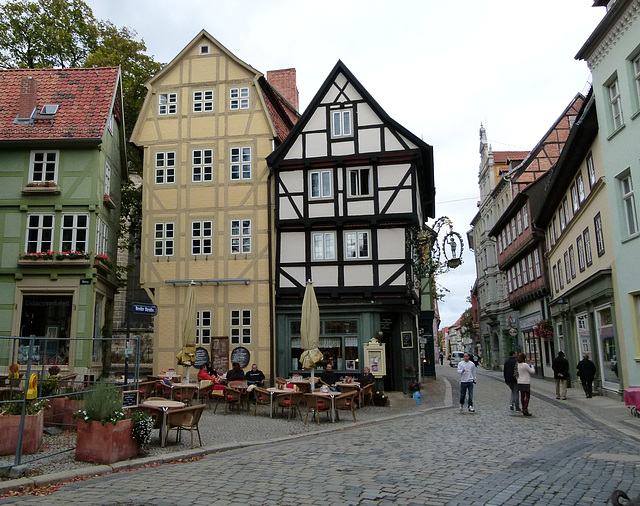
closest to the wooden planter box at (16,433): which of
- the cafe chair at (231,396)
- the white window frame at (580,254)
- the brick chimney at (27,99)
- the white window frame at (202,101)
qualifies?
the cafe chair at (231,396)

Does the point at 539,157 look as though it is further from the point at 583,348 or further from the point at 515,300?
the point at 583,348

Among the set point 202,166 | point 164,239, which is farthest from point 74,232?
point 202,166

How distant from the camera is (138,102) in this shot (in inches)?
1191

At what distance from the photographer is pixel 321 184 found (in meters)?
24.2

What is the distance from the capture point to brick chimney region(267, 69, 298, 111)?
36375 mm

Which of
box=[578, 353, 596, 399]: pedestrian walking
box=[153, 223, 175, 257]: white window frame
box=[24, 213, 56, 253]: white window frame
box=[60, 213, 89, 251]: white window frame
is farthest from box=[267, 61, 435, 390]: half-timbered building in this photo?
box=[24, 213, 56, 253]: white window frame

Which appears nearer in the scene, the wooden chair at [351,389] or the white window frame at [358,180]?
the wooden chair at [351,389]

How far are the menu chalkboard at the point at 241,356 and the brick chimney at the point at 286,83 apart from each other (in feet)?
59.2

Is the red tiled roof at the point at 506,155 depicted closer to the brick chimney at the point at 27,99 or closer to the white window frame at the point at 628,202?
the white window frame at the point at 628,202

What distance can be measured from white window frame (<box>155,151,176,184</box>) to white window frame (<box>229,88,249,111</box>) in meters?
3.29

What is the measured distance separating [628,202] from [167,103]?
18.5m

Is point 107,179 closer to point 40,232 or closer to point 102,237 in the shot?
point 102,237

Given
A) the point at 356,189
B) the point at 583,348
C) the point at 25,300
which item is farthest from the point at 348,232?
the point at 25,300

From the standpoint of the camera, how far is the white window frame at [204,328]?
78.6 ft
